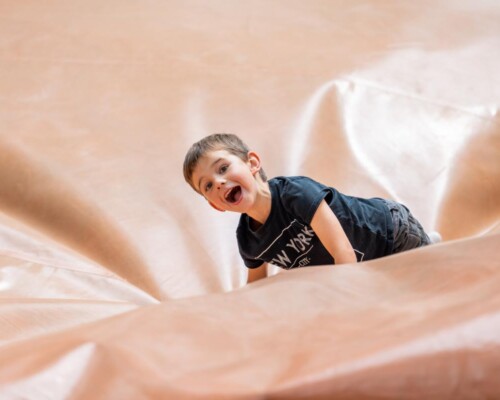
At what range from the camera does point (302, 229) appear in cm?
115

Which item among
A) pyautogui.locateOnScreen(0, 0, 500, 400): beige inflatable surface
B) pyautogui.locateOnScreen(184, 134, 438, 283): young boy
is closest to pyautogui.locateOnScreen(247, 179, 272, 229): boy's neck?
pyautogui.locateOnScreen(184, 134, 438, 283): young boy

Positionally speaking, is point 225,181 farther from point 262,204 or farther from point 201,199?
point 201,199

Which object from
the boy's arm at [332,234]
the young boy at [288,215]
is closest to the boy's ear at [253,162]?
the young boy at [288,215]

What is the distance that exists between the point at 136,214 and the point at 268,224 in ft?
0.76

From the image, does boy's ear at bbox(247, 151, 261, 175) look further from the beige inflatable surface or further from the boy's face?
the beige inflatable surface

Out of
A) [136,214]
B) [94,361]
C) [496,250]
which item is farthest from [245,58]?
[94,361]

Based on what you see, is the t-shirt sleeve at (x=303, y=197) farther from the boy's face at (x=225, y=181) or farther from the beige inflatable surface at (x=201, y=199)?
the beige inflatable surface at (x=201, y=199)

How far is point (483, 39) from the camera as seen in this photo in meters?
1.71

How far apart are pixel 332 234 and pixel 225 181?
6.2 inches

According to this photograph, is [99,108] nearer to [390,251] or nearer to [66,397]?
[390,251]

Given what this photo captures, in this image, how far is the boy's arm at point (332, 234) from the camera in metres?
1.06

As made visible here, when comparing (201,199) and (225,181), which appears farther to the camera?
(201,199)

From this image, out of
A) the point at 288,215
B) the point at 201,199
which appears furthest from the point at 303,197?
the point at 201,199

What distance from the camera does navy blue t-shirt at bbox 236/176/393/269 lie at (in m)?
1.13
